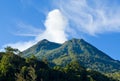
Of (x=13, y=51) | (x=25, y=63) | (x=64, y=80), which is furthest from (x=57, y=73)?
(x=13, y=51)

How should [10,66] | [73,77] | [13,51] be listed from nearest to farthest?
[10,66]
[73,77]
[13,51]

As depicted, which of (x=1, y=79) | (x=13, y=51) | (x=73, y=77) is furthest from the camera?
(x=13, y=51)

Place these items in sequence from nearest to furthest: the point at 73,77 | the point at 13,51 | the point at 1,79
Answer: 1. the point at 1,79
2. the point at 73,77
3. the point at 13,51

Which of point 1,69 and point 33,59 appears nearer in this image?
point 1,69

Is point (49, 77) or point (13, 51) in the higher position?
point (13, 51)

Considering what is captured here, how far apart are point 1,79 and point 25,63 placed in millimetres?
31107

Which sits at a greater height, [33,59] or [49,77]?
[33,59]

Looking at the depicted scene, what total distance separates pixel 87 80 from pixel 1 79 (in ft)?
180

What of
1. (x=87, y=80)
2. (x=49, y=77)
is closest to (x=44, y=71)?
(x=49, y=77)

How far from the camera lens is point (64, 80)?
172 m

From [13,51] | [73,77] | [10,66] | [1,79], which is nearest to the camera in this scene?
[1,79]

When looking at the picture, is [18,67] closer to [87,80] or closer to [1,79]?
[1,79]

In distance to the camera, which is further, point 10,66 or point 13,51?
point 13,51

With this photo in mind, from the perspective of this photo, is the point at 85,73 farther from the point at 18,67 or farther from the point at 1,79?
the point at 1,79
